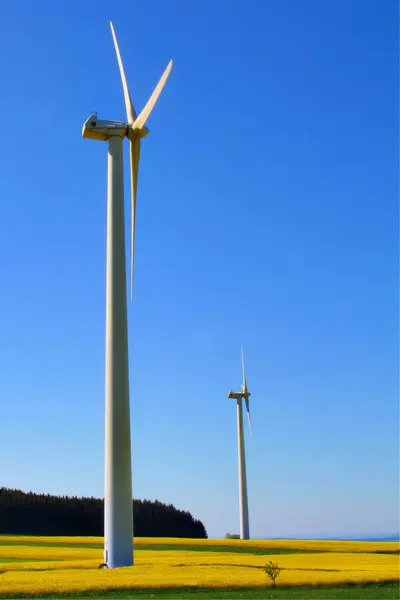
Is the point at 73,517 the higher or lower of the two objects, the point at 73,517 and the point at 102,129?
the lower

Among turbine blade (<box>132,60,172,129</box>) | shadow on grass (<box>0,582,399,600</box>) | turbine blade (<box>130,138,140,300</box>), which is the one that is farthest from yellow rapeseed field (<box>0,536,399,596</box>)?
turbine blade (<box>132,60,172,129</box>)

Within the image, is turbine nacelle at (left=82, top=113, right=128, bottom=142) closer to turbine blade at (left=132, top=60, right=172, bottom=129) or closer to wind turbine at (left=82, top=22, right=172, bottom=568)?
wind turbine at (left=82, top=22, right=172, bottom=568)

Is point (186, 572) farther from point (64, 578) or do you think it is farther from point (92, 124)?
point (92, 124)

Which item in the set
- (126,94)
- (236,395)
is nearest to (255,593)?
(126,94)

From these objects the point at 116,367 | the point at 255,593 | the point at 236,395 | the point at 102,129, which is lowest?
the point at 255,593

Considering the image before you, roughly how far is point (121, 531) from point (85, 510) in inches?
2541

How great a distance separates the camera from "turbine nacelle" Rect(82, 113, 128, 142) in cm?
3906

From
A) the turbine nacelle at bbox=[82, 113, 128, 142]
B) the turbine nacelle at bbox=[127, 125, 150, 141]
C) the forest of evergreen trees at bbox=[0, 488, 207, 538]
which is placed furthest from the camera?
the forest of evergreen trees at bbox=[0, 488, 207, 538]

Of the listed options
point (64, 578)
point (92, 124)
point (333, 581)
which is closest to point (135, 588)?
point (64, 578)

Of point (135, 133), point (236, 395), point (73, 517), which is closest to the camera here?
point (135, 133)

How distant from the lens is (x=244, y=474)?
8075 centimetres

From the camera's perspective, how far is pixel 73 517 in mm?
92375

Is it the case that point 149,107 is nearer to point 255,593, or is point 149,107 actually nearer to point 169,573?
point 169,573

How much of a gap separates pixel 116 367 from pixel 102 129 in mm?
13920
